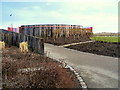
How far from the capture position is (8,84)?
4562 mm

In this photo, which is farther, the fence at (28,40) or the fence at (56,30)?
the fence at (56,30)

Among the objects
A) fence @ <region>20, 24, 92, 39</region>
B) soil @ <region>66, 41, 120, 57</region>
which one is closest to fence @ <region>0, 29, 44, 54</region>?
soil @ <region>66, 41, 120, 57</region>

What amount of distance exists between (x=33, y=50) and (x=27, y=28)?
38.7ft

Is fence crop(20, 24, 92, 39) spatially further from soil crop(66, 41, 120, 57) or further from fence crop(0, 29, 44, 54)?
soil crop(66, 41, 120, 57)

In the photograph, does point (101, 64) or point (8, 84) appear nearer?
point (8, 84)

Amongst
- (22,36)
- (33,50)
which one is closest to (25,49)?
(33,50)

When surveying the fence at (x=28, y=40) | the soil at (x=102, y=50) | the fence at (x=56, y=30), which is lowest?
the soil at (x=102, y=50)

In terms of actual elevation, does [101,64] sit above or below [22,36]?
below

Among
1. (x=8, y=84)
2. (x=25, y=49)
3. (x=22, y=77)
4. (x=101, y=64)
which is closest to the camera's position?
(x=8, y=84)

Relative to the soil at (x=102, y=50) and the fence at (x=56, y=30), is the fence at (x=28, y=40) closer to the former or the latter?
the soil at (x=102, y=50)

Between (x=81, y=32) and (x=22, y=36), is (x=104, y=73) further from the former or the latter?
(x=81, y=32)

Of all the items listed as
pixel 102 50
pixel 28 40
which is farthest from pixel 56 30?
pixel 102 50

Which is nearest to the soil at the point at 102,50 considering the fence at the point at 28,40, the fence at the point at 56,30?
the fence at the point at 28,40

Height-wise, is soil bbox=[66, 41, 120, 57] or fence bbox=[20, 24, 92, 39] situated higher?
fence bbox=[20, 24, 92, 39]
